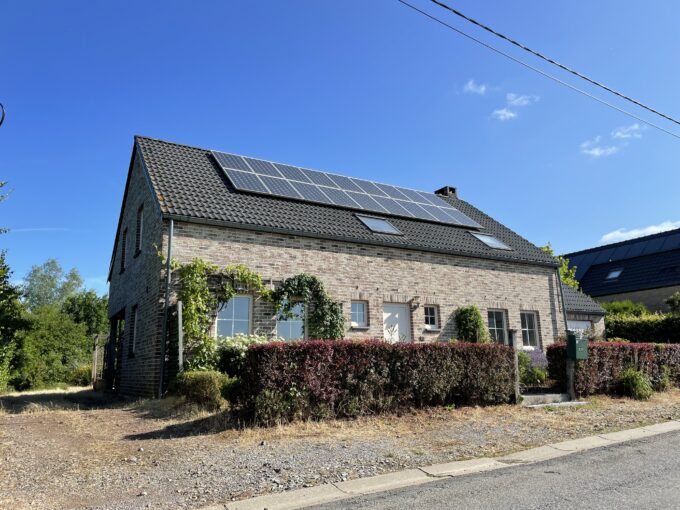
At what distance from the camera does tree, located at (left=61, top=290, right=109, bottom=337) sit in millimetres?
41938

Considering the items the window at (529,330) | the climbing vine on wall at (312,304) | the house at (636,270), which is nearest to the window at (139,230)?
the climbing vine on wall at (312,304)

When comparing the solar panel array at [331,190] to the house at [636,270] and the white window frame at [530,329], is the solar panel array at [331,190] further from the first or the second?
the house at [636,270]

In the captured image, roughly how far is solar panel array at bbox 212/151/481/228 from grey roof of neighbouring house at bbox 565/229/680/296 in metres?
17.5

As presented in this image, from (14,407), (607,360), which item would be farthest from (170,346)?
(607,360)

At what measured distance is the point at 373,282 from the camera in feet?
48.5

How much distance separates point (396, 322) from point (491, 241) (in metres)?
5.72

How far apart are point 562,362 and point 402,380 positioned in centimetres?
473

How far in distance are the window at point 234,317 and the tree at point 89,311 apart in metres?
33.7

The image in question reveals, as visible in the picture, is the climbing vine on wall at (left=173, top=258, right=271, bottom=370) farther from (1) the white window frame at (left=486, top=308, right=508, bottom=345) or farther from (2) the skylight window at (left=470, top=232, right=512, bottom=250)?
(2) the skylight window at (left=470, top=232, right=512, bottom=250)

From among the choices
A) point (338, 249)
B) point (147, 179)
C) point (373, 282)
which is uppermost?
point (147, 179)

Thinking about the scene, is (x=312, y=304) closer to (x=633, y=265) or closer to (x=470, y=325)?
(x=470, y=325)

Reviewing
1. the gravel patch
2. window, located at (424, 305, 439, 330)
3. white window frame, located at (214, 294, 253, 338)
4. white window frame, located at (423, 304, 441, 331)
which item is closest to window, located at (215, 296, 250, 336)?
white window frame, located at (214, 294, 253, 338)

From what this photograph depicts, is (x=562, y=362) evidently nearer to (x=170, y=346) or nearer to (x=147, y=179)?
(x=170, y=346)

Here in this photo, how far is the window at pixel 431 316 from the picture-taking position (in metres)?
A: 15.7
